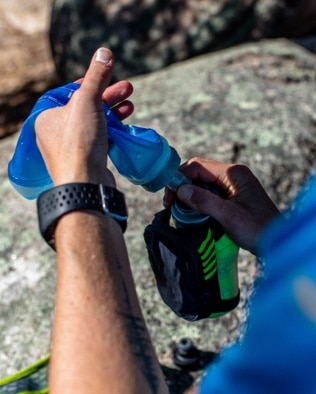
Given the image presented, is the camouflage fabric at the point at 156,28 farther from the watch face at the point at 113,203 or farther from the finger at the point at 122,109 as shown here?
the watch face at the point at 113,203

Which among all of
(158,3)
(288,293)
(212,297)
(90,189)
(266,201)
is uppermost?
(288,293)

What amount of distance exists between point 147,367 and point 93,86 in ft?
1.81

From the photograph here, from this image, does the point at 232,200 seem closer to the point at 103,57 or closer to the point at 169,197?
the point at 169,197

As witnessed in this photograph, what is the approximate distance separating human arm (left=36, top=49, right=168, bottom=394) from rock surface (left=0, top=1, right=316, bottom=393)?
0.97m

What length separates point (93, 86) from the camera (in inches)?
59.2

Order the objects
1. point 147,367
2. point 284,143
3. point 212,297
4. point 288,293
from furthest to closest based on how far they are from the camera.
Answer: point 284,143, point 212,297, point 147,367, point 288,293

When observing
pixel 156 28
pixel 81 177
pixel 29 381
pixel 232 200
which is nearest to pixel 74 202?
pixel 81 177

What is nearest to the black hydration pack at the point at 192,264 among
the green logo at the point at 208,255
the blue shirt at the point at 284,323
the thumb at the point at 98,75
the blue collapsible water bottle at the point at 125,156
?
the green logo at the point at 208,255

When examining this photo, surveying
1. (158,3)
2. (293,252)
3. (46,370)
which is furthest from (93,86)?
(158,3)

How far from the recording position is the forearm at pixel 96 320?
120cm

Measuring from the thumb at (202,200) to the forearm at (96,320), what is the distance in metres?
0.37

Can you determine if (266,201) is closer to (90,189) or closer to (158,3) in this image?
(90,189)

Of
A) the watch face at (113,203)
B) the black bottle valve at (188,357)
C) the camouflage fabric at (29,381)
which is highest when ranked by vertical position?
the watch face at (113,203)

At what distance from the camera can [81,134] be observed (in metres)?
1.43
